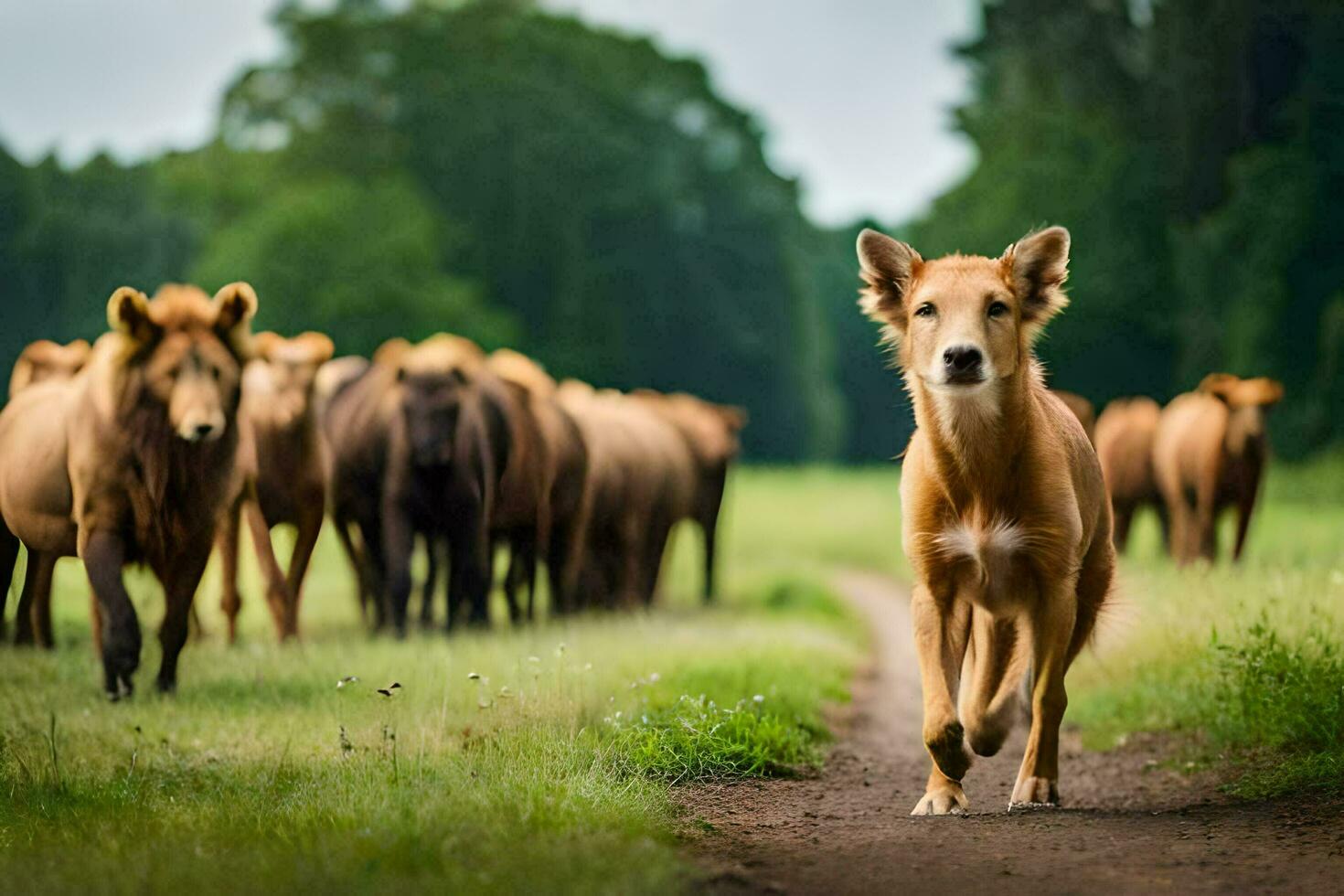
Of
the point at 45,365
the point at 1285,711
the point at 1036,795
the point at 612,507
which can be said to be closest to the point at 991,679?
the point at 1036,795

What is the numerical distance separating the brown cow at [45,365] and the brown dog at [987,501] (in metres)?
7.57

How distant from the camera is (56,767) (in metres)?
6.87

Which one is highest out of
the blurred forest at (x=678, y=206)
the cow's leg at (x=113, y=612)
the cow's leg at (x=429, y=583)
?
the blurred forest at (x=678, y=206)

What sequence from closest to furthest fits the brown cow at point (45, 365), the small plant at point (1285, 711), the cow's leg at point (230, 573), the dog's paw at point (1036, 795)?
the dog's paw at point (1036, 795)
the small plant at point (1285, 711)
the brown cow at point (45, 365)
the cow's leg at point (230, 573)

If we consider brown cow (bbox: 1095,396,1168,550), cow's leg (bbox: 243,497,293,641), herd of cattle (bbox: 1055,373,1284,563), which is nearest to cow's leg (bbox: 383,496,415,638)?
cow's leg (bbox: 243,497,293,641)

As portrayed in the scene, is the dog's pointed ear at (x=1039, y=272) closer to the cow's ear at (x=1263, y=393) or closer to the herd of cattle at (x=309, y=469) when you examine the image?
the herd of cattle at (x=309, y=469)

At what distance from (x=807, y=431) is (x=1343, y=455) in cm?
3286

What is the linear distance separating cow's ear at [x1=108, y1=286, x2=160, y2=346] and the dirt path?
15.0 ft

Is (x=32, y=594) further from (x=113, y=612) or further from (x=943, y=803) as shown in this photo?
(x=943, y=803)

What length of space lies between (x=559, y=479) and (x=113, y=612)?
724cm

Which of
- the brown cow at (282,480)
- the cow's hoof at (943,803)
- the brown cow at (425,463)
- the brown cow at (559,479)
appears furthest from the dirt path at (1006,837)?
the brown cow at (559,479)

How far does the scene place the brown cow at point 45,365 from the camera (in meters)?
12.1

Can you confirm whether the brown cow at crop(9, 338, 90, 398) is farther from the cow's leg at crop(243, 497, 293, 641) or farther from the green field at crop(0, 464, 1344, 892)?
the green field at crop(0, 464, 1344, 892)

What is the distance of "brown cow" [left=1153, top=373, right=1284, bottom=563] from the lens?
631 inches
